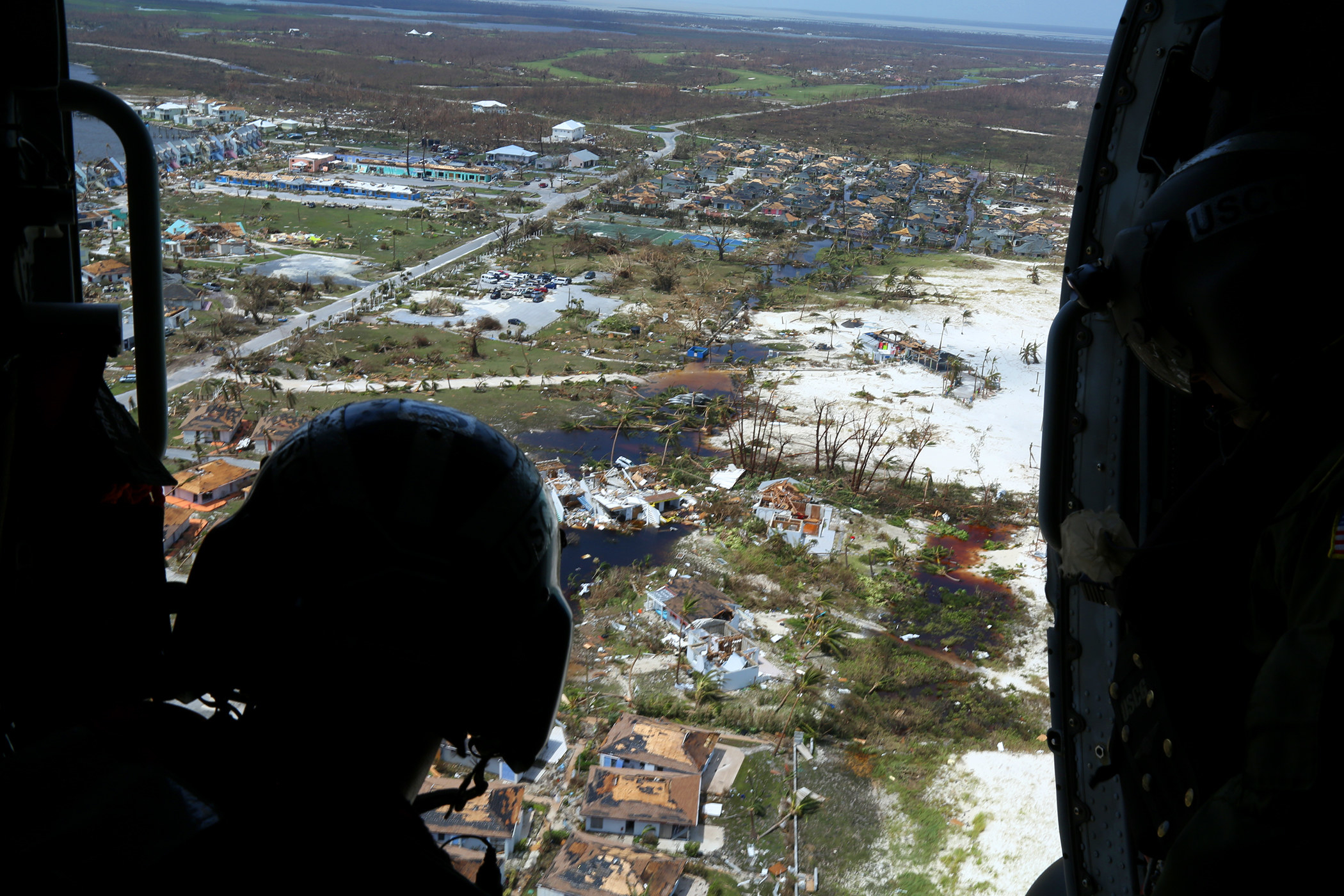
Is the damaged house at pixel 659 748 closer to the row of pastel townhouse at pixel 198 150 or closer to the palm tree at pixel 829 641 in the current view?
the palm tree at pixel 829 641

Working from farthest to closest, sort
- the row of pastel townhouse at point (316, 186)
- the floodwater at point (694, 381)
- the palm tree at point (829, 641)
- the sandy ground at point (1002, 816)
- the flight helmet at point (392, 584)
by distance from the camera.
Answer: the row of pastel townhouse at point (316, 186) < the floodwater at point (694, 381) < the palm tree at point (829, 641) < the sandy ground at point (1002, 816) < the flight helmet at point (392, 584)

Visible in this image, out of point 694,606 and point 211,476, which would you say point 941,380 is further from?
point 211,476

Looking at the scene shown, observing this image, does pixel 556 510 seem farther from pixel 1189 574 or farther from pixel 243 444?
pixel 243 444

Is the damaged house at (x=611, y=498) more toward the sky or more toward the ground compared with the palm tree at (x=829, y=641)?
more toward the sky

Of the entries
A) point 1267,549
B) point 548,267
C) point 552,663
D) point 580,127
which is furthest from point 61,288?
point 580,127

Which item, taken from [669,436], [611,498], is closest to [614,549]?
[611,498]

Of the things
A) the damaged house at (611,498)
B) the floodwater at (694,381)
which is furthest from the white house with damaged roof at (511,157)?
the damaged house at (611,498)
